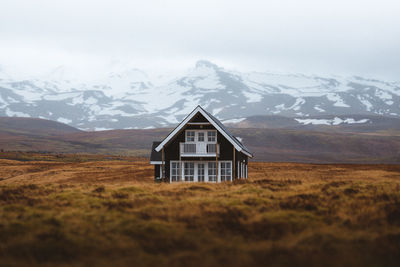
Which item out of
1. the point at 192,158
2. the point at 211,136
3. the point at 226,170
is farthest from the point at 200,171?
the point at 211,136

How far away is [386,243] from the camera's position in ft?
48.5

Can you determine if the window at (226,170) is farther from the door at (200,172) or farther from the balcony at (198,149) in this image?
the door at (200,172)

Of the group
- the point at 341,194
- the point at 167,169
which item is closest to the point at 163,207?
the point at 341,194

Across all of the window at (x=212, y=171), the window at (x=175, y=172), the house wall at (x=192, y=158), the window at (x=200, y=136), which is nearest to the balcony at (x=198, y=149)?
the window at (x=200, y=136)

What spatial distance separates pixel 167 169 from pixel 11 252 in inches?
1254

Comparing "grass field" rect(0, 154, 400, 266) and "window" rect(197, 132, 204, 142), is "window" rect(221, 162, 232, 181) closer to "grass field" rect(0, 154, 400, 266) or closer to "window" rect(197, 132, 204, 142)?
"window" rect(197, 132, 204, 142)

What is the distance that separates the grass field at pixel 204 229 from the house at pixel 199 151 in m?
19.3

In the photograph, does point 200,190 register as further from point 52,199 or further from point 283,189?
point 52,199

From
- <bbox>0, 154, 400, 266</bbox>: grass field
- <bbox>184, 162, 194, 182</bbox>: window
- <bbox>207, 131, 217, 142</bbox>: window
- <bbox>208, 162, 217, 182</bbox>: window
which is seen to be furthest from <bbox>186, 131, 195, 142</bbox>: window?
<bbox>0, 154, 400, 266</bbox>: grass field

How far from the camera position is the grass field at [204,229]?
543 inches

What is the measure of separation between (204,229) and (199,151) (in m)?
27.8

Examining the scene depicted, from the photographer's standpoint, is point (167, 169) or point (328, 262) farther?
point (167, 169)

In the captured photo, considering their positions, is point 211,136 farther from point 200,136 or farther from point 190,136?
point 190,136

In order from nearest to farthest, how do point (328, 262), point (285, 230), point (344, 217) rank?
point (328, 262) < point (285, 230) < point (344, 217)
